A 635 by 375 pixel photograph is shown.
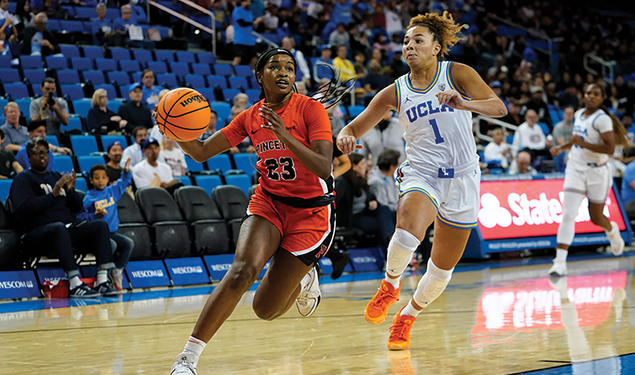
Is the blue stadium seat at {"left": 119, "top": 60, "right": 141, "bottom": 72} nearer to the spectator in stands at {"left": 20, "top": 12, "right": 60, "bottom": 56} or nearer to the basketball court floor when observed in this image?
the spectator in stands at {"left": 20, "top": 12, "right": 60, "bottom": 56}

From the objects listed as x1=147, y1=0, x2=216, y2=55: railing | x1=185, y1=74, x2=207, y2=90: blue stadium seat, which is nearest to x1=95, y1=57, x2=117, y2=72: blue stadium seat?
x1=185, y1=74, x2=207, y2=90: blue stadium seat

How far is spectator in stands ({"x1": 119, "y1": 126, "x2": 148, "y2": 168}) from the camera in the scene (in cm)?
1073

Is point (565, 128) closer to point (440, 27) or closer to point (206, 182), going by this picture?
point (206, 182)

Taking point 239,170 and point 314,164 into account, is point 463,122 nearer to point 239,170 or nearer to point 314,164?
point 314,164

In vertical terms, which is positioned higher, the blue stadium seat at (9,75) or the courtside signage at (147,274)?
the blue stadium seat at (9,75)

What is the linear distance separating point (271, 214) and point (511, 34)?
76.4ft

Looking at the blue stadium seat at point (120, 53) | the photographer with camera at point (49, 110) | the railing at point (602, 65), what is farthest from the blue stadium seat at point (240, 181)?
the railing at point (602, 65)

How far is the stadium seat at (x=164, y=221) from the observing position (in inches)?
375

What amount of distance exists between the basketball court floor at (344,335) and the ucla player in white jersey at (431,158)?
37cm

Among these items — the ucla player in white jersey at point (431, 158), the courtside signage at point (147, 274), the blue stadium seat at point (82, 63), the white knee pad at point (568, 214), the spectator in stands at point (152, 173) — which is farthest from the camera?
the blue stadium seat at point (82, 63)

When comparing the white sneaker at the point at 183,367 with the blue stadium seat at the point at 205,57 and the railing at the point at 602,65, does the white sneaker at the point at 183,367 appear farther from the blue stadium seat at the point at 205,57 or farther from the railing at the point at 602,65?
the railing at the point at 602,65

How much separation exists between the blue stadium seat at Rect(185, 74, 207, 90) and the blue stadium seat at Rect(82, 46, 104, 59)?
166 cm

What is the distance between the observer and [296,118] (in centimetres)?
439

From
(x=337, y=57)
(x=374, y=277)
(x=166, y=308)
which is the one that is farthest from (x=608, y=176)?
(x=337, y=57)
